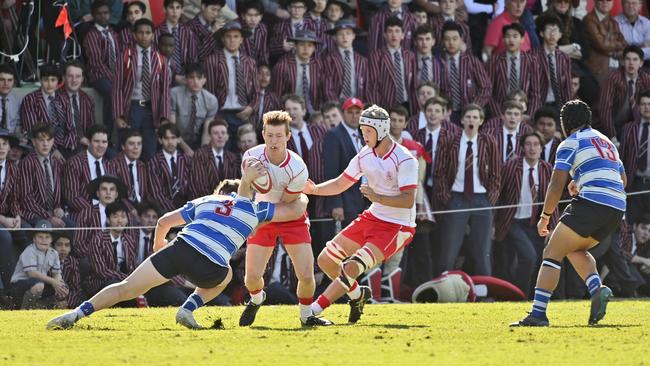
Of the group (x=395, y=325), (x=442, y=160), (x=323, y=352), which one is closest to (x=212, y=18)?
(x=442, y=160)

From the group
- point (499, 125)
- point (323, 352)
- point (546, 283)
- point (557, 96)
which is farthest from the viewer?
point (557, 96)

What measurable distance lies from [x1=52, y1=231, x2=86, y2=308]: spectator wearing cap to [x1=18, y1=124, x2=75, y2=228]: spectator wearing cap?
0.23 meters

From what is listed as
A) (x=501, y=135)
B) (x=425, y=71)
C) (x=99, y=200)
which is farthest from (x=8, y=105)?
(x=501, y=135)

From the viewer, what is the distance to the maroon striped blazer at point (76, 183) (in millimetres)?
17281

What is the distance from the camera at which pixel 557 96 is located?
2075cm

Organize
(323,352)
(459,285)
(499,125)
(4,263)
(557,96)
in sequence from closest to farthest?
(323,352) → (4,263) → (459,285) → (499,125) → (557,96)

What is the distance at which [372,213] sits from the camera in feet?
44.9

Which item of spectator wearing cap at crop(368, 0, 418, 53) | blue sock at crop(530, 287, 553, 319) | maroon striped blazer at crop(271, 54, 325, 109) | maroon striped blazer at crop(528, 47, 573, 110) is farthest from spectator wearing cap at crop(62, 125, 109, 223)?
blue sock at crop(530, 287, 553, 319)

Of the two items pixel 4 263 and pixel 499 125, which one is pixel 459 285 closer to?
pixel 499 125

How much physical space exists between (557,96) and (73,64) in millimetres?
7022

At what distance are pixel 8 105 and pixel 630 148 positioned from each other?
843 centimetres

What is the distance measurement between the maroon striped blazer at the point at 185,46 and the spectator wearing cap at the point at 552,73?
487 cm

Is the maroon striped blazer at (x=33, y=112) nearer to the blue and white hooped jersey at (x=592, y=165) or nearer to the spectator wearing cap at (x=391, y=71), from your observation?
the spectator wearing cap at (x=391, y=71)

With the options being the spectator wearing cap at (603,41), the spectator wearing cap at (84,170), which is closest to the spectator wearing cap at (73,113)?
the spectator wearing cap at (84,170)
